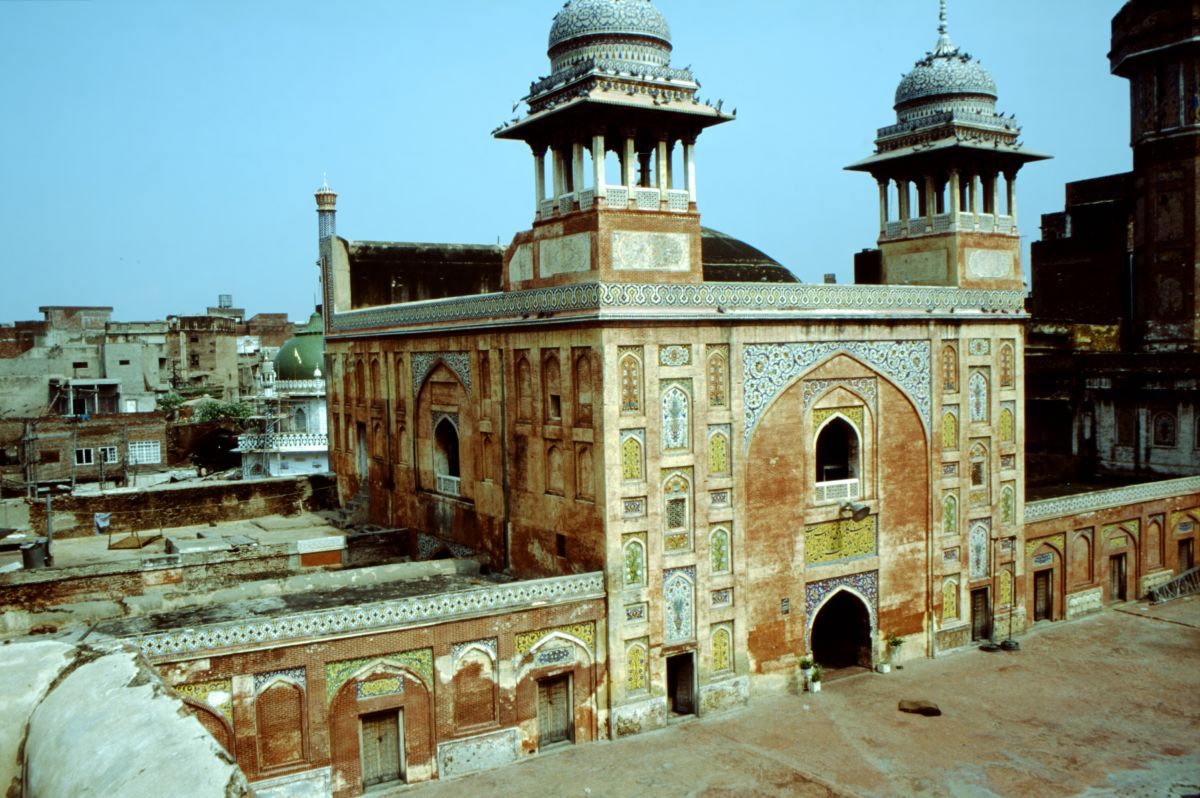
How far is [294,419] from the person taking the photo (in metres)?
34.6

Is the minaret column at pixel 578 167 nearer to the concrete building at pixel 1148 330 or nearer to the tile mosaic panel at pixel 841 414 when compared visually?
the tile mosaic panel at pixel 841 414

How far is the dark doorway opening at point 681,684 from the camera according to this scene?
15.3 m

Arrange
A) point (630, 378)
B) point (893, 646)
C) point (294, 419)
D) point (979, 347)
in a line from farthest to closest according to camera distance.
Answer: point (294, 419), point (979, 347), point (893, 646), point (630, 378)

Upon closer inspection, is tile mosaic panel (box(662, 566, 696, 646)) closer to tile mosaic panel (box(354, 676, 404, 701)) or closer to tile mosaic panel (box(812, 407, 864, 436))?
tile mosaic panel (box(812, 407, 864, 436))

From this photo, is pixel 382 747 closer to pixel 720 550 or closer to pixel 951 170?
pixel 720 550

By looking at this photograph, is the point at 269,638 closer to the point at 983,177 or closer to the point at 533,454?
the point at 533,454

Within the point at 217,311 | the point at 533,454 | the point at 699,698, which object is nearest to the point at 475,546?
the point at 533,454

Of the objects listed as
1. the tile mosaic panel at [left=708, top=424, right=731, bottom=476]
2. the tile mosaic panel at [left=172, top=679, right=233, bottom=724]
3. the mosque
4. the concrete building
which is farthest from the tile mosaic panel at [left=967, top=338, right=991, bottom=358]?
the tile mosaic panel at [left=172, top=679, right=233, bottom=724]

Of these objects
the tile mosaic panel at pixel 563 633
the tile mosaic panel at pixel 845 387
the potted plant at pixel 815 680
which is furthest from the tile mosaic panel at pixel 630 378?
the potted plant at pixel 815 680

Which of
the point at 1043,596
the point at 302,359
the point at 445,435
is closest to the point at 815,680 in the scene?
the point at 1043,596

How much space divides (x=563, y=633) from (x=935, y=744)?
519 cm

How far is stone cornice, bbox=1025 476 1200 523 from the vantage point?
1987 cm

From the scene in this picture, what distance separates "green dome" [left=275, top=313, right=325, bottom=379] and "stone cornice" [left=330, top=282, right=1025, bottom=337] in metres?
15.6

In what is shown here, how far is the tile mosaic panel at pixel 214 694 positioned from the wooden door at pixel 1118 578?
17.3 metres
